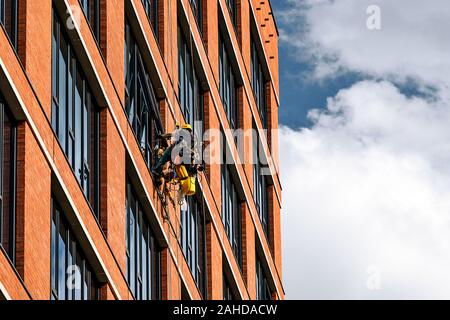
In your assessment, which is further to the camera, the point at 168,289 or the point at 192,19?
the point at 192,19

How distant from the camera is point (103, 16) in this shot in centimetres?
4334

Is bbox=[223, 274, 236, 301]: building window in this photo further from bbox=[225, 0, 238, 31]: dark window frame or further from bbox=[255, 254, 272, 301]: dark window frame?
bbox=[225, 0, 238, 31]: dark window frame

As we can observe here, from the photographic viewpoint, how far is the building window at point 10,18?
119ft

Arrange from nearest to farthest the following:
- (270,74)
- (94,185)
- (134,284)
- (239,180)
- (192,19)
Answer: (94,185), (134,284), (192,19), (239,180), (270,74)

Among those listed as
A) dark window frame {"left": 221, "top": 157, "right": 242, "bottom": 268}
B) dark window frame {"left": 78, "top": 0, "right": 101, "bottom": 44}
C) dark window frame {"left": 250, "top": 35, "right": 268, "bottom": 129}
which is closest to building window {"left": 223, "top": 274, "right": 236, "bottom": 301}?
dark window frame {"left": 221, "top": 157, "right": 242, "bottom": 268}

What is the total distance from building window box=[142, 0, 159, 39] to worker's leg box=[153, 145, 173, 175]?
3784 millimetres

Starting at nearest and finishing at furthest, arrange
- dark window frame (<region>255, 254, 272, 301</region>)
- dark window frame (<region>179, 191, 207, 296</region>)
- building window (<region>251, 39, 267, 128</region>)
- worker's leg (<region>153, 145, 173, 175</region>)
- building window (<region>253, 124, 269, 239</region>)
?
worker's leg (<region>153, 145, 173, 175</region>)
dark window frame (<region>179, 191, 207, 296</region>)
dark window frame (<region>255, 254, 272, 301</region>)
building window (<region>253, 124, 269, 239</region>)
building window (<region>251, 39, 267, 128</region>)

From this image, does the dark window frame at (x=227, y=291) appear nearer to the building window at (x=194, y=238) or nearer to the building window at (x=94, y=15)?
the building window at (x=194, y=238)

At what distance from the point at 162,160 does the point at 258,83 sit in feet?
65.9

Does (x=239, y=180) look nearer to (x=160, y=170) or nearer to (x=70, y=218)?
(x=160, y=170)

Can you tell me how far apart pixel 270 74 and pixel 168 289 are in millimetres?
22633

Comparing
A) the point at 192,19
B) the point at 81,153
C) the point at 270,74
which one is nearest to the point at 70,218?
the point at 81,153

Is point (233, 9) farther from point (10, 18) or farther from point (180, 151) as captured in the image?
point (10, 18)

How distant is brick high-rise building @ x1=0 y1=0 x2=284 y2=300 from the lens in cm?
3578
